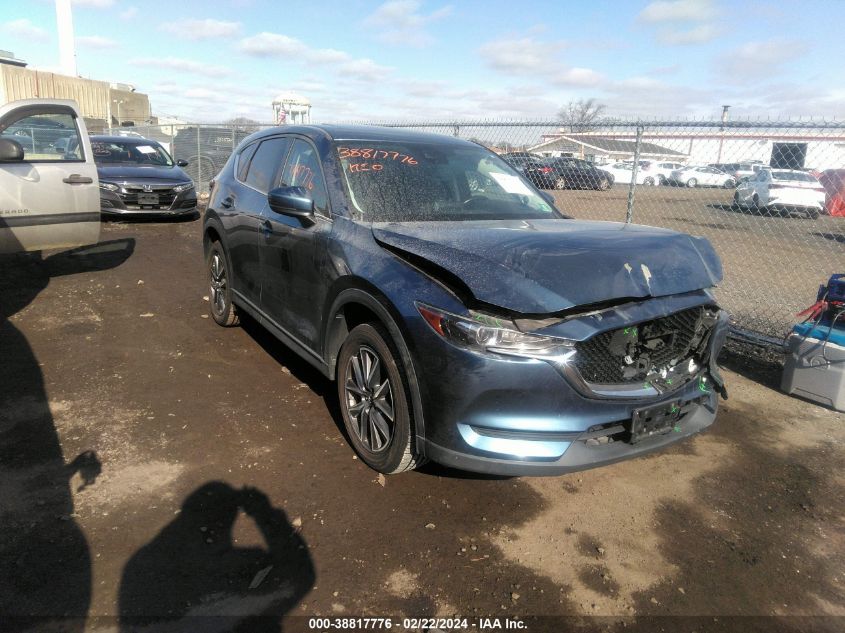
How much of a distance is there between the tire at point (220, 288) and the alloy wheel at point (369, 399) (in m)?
2.38

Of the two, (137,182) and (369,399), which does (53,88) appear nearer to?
(137,182)

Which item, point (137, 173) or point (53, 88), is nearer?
point (137, 173)

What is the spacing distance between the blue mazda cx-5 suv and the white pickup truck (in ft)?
11.8

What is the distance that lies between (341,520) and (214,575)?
631mm

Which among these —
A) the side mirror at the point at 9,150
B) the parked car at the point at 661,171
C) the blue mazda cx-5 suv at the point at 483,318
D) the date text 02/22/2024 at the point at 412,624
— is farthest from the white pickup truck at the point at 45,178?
the parked car at the point at 661,171

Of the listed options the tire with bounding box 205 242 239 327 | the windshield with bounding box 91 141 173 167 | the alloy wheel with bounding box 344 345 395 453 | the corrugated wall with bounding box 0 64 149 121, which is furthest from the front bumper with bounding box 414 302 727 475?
the corrugated wall with bounding box 0 64 149 121

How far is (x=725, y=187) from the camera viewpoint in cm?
1139

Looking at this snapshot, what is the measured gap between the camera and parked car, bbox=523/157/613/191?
8.52m

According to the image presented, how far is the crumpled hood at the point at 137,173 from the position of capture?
10625 millimetres

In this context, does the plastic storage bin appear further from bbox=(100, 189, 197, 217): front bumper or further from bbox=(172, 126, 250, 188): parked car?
bbox=(172, 126, 250, 188): parked car

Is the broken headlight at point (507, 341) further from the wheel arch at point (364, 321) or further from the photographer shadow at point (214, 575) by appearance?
the photographer shadow at point (214, 575)

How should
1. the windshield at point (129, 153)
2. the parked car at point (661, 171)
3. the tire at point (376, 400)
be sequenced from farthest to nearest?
the windshield at point (129, 153) < the parked car at point (661, 171) < the tire at point (376, 400)

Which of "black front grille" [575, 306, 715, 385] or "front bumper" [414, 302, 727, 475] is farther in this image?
"black front grille" [575, 306, 715, 385]

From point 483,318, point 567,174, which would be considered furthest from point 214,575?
point 567,174
